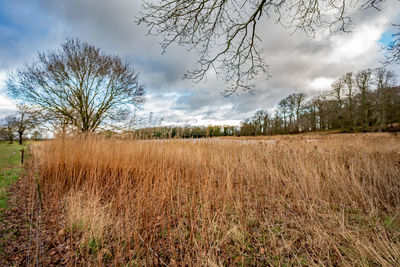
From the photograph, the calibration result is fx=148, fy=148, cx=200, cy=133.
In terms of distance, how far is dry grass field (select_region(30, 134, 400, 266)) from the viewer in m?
1.53

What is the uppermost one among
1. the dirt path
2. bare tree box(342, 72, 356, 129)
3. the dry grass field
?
bare tree box(342, 72, 356, 129)

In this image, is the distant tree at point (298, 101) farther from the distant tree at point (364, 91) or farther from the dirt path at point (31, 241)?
the dirt path at point (31, 241)

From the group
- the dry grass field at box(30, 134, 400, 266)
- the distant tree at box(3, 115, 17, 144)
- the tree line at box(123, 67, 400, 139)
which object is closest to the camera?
the dry grass field at box(30, 134, 400, 266)

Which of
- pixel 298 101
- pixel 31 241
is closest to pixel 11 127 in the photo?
pixel 31 241

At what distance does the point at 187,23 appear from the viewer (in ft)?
11.4

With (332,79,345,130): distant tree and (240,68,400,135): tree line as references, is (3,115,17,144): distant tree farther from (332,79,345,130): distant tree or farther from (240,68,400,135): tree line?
(332,79,345,130): distant tree

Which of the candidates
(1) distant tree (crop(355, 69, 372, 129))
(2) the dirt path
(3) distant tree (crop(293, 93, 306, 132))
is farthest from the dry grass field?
(3) distant tree (crop(293, 93, 306, 132))

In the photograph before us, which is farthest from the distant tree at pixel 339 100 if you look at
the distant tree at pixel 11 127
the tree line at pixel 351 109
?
the distant tree at pixel 11 127

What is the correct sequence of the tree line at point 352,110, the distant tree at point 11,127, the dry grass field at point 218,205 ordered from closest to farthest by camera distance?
A: 1. the dry grass field at point 218,205
2. the tree line at point 352,110
3. the distant tree at point 11,127

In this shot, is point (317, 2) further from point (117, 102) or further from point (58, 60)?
point (58, 60)

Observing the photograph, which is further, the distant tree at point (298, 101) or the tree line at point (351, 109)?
the distant tree at point (298, 101)

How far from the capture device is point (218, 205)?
6.92 ft

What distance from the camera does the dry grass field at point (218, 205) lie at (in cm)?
153

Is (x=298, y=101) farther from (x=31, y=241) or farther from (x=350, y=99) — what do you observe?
(x=31, y=241)
